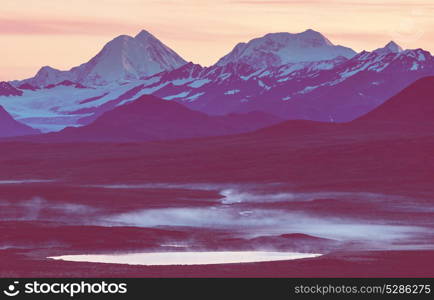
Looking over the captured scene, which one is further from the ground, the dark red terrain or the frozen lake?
the dark red terrain

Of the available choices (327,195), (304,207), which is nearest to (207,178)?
(327,195)

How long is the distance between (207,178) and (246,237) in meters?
60.8

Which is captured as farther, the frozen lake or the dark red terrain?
the dark red terrain

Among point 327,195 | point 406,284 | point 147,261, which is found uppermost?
point 327,195

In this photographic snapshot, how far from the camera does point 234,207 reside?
70.2 m

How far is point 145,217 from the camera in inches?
2457

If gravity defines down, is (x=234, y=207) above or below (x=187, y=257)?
above

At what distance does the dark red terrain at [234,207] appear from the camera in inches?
1638

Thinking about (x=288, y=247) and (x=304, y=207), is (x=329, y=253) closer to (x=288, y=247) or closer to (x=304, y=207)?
(x=288, y=247)

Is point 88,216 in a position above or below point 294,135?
below

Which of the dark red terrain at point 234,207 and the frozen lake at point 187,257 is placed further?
the dark red terrain at point 234,207

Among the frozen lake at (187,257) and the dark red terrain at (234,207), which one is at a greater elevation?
the dark red terrain at (234,207)

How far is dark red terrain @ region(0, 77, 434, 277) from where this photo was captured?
136 feet

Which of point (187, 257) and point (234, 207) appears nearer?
point (187, 257)
